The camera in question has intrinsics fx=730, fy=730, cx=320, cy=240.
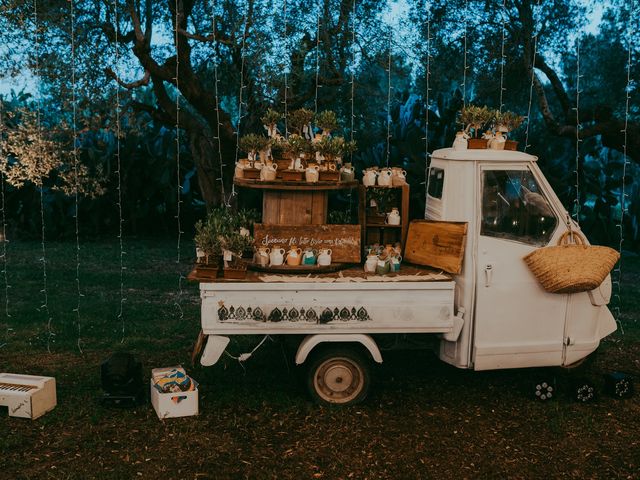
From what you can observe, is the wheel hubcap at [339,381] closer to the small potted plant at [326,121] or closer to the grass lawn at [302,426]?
the grass lawn at [302,426]

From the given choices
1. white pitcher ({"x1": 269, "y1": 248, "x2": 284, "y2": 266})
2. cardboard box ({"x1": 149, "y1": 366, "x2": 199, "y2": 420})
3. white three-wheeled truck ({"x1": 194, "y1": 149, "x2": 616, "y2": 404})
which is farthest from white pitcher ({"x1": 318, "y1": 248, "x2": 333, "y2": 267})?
cardboard box ({"x1": 149, "y1": 366, "x2": 199, "y2": 420})

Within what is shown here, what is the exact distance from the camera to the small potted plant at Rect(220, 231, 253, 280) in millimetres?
5629

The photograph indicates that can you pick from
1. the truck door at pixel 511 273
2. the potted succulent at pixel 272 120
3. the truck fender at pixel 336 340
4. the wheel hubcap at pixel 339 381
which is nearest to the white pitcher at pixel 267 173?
the potted succulent at pixel 272 120

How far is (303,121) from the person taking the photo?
22.2ft

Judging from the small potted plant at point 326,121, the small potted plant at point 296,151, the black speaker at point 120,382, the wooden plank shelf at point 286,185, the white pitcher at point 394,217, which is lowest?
the black speaker at point 120,382

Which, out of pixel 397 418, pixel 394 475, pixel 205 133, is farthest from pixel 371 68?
pixel 394 475

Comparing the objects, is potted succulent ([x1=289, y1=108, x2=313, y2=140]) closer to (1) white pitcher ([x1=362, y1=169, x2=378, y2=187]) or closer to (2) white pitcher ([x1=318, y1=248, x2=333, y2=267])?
(1) white pitcher ([x1=362, y1=169, x2=378, y2=187])

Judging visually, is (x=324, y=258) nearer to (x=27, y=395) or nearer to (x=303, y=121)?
(x=303, y=121)

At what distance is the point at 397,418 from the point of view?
567 cm

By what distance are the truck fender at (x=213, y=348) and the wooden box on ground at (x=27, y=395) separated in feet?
4.18

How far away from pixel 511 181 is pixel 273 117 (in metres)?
2.25

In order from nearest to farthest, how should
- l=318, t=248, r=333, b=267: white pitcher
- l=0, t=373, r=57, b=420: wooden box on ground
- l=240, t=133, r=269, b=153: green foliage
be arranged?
l=0, t=373, r=57, b=420: wooden box on ground
l=318, t=248, r=333, b=267: white pitcher
l=240, t=133, r=269, b=153: green foliage

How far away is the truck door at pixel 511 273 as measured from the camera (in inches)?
225

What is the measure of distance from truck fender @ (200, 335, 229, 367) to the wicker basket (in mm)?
2457
